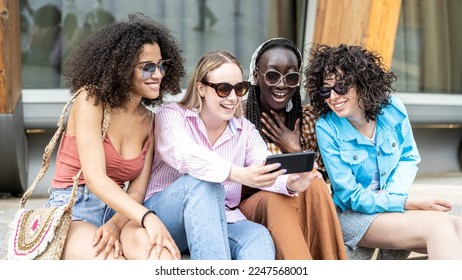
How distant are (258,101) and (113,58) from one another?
944 millimetres

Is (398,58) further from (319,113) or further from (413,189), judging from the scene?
(319,113)

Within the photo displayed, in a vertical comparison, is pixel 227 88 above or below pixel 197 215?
above

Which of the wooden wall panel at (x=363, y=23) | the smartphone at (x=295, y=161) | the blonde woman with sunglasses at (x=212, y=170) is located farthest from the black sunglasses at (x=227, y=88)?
the wooden wall panel at (x=363, y=23)

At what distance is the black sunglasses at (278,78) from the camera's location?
359 cm

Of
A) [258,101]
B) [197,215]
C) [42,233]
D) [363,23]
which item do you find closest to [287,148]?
[258,101]

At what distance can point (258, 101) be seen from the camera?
3.74 meters

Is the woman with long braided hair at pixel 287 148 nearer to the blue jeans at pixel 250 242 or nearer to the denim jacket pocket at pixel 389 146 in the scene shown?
the blue jeans at pixel 250 242

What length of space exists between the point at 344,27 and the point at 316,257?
2.68 meters

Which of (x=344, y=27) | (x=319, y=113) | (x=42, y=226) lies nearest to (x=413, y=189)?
(x=344, y=27)

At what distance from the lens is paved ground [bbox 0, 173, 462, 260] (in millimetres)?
4148

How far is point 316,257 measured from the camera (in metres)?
3.31

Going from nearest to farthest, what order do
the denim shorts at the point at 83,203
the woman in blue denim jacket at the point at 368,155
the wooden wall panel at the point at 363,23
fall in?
the denim shorts at the point at 83,203 < the woman in blue denim jacket at the point at 368,155 < the wooden wall panel at the point at 363,23

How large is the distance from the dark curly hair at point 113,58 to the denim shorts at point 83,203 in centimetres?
43

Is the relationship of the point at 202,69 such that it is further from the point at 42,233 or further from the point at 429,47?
the point at 429,47
